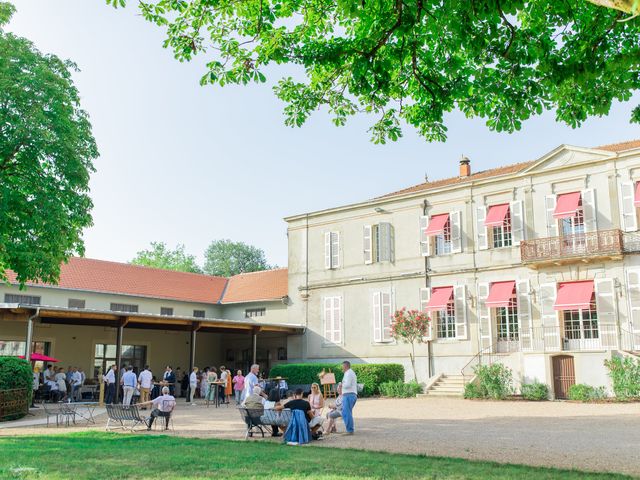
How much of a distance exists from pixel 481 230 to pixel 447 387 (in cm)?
556

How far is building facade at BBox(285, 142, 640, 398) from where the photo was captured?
62.3 ft

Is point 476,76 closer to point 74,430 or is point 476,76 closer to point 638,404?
point 74,430

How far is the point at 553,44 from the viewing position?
7.32 m

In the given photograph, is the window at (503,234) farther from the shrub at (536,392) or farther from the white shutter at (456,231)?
the shrub at (536,392)

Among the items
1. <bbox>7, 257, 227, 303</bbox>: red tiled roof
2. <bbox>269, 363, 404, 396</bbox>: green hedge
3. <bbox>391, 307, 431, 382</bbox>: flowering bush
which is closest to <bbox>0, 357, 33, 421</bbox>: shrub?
<bbox>7, 257, 227, 303</bbox>: red tiled roof

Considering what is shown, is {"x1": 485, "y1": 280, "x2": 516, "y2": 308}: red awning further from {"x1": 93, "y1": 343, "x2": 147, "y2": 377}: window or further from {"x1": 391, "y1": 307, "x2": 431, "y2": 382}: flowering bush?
{"x1": 93, "y1": 343, "x2": 147, "y2": 377}: window

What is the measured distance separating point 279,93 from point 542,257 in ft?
45.4

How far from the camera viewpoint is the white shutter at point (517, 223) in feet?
69.5

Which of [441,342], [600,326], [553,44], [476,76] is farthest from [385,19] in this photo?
[441,342]

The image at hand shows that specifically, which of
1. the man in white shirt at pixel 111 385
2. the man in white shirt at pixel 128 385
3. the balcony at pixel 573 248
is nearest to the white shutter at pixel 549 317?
the balcony at pixel 573 248

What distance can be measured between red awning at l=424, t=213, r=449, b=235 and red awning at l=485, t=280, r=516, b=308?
2894 millimetres

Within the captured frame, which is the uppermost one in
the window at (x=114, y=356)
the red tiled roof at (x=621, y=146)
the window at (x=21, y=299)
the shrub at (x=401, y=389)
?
the red tiled roof at (x=621, y=146)

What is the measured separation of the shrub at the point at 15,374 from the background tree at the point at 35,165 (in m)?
1.95

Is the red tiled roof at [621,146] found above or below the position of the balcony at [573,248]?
Result: above
